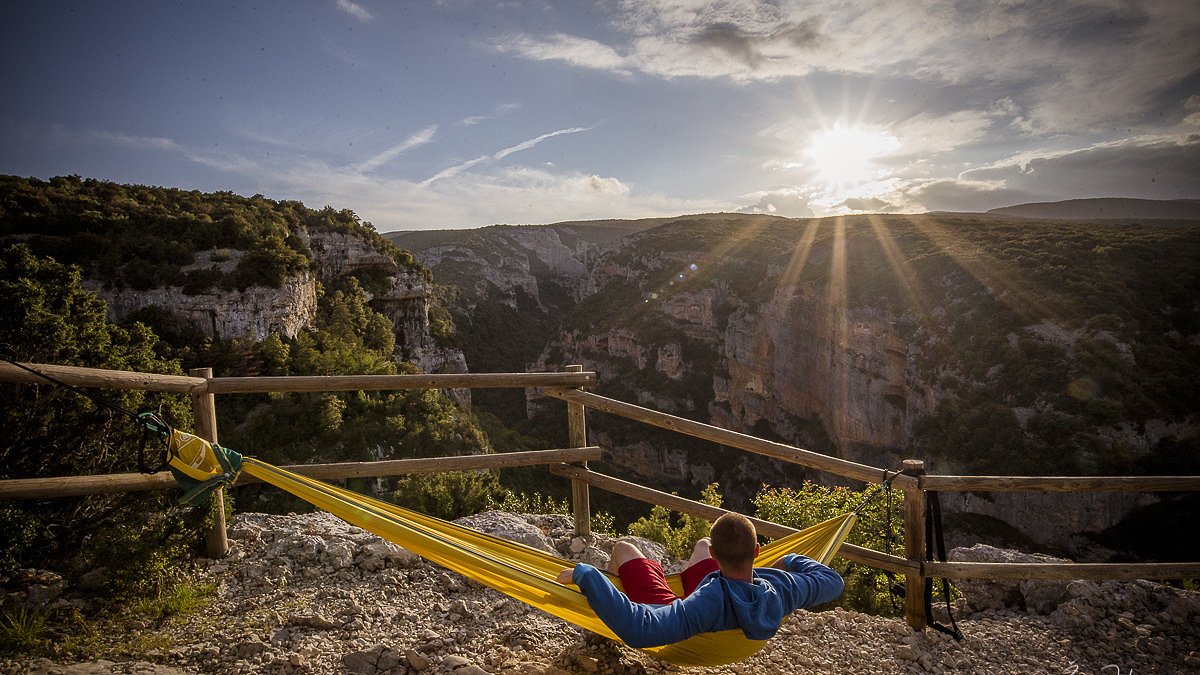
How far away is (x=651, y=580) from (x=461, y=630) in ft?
4.36

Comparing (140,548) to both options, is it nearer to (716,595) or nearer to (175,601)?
(175,601)

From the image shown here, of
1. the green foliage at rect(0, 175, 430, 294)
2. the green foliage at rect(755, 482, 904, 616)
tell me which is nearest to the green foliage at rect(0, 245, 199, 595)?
the green foliage at rect(755, 482, 904, 616)

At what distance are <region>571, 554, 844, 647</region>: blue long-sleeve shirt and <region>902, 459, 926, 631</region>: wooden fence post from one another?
1384 mm

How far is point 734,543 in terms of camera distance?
1955 millimetres

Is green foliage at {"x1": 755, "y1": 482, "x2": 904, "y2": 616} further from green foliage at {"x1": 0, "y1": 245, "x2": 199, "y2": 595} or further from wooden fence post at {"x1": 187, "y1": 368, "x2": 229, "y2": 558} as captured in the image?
green foliage at {"x1": 0, "y1": 245, "x2": 199, "y2": 595}

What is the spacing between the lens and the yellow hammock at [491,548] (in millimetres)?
1980

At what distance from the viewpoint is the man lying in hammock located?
1.82 meters

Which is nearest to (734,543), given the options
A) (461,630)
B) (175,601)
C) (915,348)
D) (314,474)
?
(461,630)

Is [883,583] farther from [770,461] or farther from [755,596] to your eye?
[770,461]

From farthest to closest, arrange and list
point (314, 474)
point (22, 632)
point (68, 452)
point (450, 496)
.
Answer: point (450, 496) → point (314, 474) → point (68, 452) → point (22, 632)

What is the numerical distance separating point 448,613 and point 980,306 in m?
43.0

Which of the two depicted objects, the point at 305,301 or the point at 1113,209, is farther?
the point at 1113,209

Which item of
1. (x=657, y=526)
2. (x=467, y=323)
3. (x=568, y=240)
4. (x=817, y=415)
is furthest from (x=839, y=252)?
(x=568, y=240)

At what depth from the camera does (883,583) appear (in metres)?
4.76
